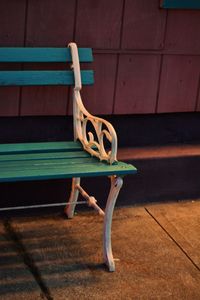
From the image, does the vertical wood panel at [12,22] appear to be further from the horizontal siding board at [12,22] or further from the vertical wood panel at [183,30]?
the vertical wood panel at [183,30]

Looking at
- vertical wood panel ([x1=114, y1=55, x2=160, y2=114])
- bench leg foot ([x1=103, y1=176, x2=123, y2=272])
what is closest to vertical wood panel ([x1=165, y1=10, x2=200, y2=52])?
vertical wood panel ([x1=114, y1=55, x2=160, y2=114])

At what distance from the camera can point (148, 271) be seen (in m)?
3.58

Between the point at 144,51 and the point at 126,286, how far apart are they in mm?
1532

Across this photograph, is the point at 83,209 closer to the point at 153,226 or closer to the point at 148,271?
the point at 153,226

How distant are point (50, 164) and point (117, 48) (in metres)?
1.04

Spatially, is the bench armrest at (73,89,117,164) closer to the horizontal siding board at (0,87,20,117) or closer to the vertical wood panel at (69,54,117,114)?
the vertical wood panel at (69,54,117,114)

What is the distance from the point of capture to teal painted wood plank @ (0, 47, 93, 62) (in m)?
3.72

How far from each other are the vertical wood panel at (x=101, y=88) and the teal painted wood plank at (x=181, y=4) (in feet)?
1.48

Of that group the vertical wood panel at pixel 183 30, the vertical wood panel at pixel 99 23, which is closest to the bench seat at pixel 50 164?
the vertical wood panel at pixel 99 23

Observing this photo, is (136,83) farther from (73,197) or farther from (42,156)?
(42,156)

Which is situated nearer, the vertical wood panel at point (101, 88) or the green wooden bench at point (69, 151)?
the green wooden bench at point (69, 151)

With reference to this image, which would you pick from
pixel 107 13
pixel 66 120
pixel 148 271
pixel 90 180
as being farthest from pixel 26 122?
pixel 148 271

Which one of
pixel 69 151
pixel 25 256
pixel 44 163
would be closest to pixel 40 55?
pixel 69 151

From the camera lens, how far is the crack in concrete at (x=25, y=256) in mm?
3350
